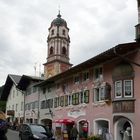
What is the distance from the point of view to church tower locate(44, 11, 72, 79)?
72.0 meters

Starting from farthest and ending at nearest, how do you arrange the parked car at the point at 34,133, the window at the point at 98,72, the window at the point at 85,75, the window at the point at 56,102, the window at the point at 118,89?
the window at the point at 56,102
the window at the point at 85,75
the window at the point at 98,72
the window at the point at 118,89
the parked car at the point at 34,133

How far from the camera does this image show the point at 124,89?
29.7 metres

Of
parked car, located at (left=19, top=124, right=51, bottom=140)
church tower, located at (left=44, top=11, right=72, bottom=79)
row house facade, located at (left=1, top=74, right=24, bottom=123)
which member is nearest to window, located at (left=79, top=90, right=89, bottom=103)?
parked car, located at (left=19, top=124, right=51, bottom=140)

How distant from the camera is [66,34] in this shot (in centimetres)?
7556

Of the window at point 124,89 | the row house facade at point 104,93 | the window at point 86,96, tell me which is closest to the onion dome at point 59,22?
the row house facade at point 104,93

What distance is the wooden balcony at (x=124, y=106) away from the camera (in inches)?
1134

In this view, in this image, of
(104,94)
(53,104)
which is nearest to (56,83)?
(53,104)

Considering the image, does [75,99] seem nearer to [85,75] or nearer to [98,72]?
[85,75]

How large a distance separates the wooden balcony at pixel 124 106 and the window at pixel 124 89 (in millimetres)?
479

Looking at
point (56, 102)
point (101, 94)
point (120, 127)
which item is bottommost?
point (120, 127)

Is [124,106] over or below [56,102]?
below

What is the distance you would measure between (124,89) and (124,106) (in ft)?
4.18

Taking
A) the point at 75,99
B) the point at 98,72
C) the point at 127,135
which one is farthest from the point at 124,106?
the point at 75,99

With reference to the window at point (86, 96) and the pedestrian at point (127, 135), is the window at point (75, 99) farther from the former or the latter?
the pedestrian at point (127, 135)
